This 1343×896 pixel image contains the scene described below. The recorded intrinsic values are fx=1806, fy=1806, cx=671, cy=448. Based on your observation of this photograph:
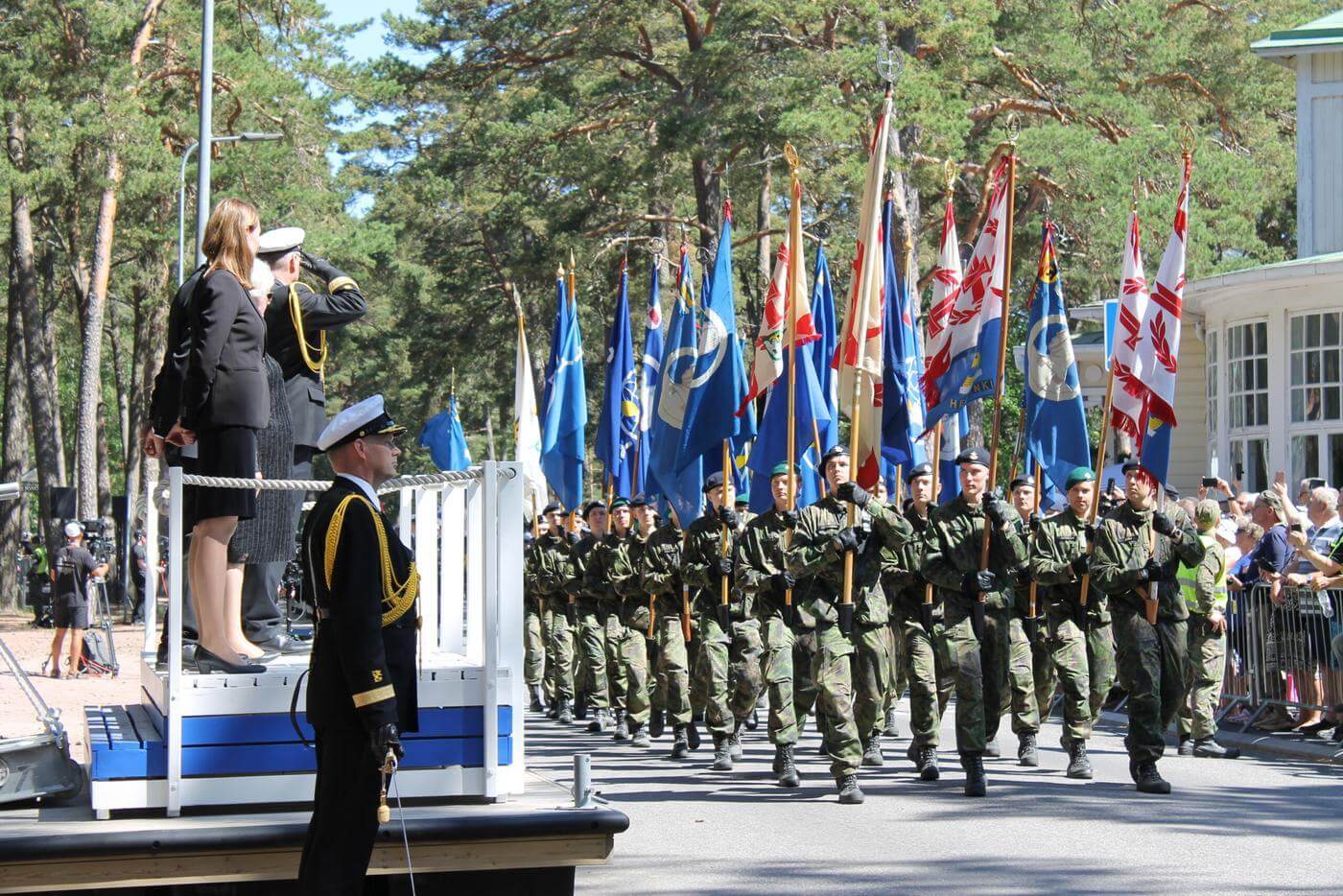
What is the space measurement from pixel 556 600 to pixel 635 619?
8.46 ft

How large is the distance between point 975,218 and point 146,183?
582 inches

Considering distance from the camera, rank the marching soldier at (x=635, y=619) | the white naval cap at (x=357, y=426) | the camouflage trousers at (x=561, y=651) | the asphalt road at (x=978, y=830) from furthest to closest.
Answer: the camouflage trousers at (x=561, y=651) < the marching soldier at (x=635, y=619) < the asphalt road at (x=978, y=830) < the white naval cap at (x=357, y=426)

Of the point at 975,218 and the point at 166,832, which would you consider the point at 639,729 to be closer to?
the point at 166,832

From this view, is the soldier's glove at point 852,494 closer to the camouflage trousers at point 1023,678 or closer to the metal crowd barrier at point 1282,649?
the camouflage trousers at point 1023,678

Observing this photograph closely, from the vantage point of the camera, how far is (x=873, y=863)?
348 inches

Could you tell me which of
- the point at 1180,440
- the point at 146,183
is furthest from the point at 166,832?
the point at 146,183

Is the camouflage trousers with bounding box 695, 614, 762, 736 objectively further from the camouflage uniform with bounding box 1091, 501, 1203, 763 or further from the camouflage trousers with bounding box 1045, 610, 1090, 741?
the camouflage uniform with bounding box 1091, 501, 1203, 763

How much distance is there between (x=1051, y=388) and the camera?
14.9 m

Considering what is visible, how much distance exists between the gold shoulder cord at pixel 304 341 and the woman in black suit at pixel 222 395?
2.13ft

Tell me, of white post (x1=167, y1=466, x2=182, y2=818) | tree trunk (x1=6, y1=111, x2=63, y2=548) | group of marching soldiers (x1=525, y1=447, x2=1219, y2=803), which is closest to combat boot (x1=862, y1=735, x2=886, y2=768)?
group of marching soldiers (x1=525, y1=447, x2=1219, y2=803)

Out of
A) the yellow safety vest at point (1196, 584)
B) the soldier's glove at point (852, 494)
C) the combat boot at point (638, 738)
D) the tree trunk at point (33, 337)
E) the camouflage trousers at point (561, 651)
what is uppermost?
the tree trunk at point (33, 337)

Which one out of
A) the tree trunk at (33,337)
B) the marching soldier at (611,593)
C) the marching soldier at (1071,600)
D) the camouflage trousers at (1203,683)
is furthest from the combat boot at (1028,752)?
the tree trunk at (33,337)

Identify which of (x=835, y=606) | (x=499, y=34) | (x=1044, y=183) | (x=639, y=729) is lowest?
(x=639, y=729)

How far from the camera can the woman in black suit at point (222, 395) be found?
264 inches
